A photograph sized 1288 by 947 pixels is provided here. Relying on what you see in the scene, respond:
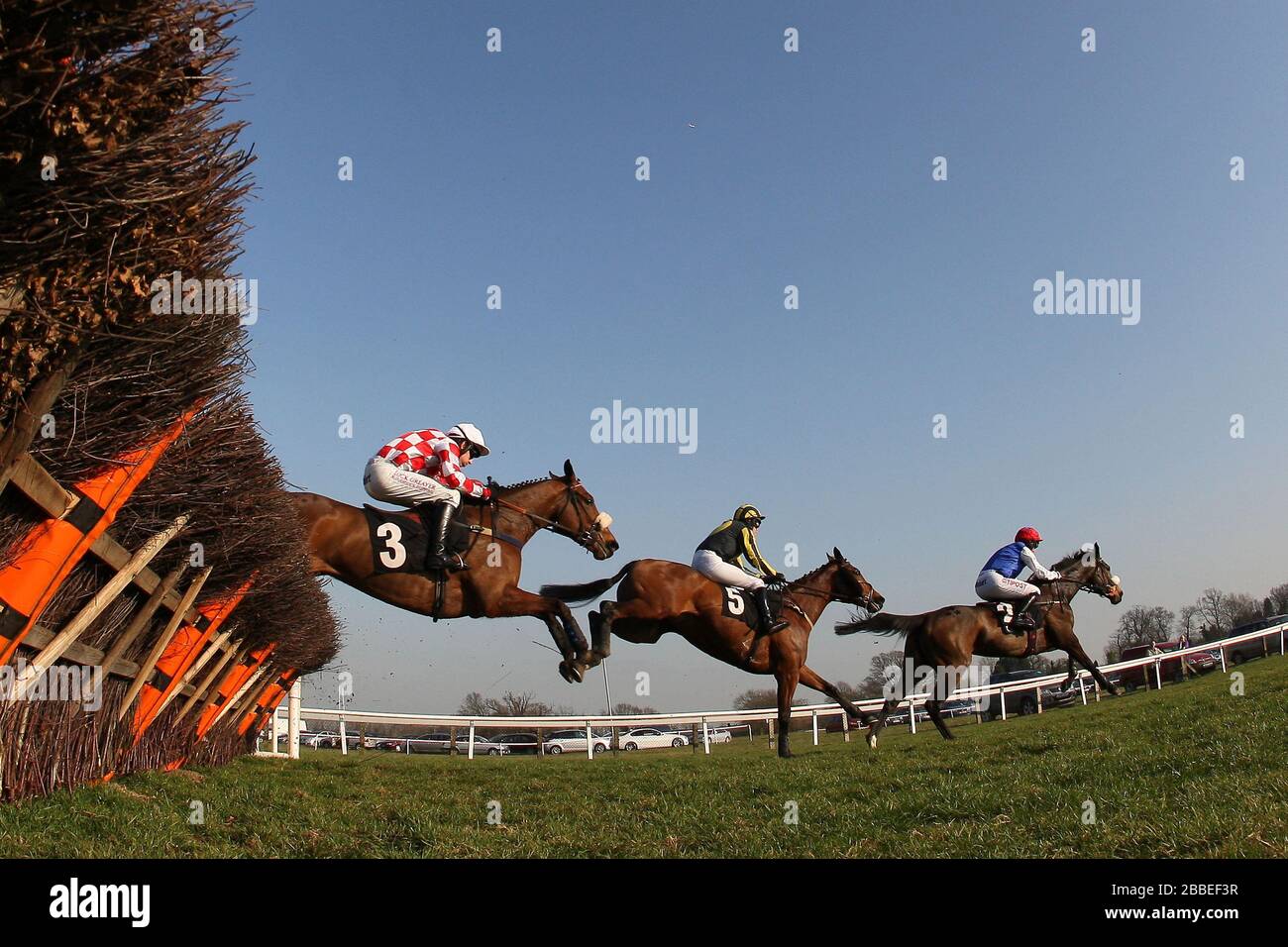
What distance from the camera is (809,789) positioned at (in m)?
7.85

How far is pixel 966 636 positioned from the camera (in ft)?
49.5

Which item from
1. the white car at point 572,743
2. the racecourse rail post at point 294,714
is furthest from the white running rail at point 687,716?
the white car at point 572,743

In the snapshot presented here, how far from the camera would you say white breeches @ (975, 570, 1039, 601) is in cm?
1532

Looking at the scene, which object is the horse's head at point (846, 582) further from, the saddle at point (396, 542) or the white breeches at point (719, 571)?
the saddle at point (396, 542)

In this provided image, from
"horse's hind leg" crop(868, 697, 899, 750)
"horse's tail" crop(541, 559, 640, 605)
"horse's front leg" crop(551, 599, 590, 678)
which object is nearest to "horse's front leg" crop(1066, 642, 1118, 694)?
"horse's hind leg" crop(868, 697, 899, 750)

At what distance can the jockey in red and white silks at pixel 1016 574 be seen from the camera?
15.3 metres

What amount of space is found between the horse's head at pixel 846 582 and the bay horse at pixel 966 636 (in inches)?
61.0

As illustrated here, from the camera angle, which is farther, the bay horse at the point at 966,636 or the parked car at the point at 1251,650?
the parked car at the point at 1251,650

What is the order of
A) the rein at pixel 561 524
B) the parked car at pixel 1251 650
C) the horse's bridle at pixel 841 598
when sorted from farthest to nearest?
the parked car at pixel 1251 650
the horse's bridle at pixel 841 598
the rein at pixel 561 524

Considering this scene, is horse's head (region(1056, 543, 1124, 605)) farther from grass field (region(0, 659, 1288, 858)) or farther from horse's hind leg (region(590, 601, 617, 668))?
horse's hind leg (region(590, 601, 617, 668))

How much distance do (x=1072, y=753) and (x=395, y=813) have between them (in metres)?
6.00

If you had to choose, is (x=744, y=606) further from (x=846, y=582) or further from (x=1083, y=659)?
(x=1083, y=659)
